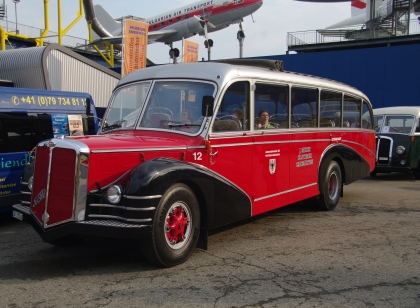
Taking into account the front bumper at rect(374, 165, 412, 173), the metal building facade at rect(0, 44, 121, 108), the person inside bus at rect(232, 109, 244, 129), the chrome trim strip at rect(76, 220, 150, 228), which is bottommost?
the front bumper at rect(374, 165, 412, 173)

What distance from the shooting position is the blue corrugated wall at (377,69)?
78.6ft

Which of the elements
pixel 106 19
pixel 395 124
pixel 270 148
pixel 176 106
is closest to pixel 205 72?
pixel 176 106

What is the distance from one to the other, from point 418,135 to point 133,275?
1162 cm

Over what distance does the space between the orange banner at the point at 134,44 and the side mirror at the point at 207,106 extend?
1419 centimetres

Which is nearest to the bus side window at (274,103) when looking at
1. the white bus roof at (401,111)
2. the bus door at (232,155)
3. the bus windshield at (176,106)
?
the bus door at (232,155)

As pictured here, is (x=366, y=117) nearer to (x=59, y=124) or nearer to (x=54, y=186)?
(x=59, y=124)

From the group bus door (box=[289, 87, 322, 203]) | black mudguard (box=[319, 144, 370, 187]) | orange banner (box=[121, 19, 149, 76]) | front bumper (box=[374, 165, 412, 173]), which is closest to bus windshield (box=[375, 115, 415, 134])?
front bumper (box=[374, 165, 412, 173])

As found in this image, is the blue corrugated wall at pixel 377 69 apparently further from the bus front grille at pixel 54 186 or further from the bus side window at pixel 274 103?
the bus front grille at pixel 54 186

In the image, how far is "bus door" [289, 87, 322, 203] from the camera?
7312 mm

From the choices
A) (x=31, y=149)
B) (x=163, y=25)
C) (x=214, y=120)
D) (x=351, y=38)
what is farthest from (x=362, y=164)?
(x=163, y=25)

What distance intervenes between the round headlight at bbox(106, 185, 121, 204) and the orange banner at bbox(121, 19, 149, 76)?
49.3ft

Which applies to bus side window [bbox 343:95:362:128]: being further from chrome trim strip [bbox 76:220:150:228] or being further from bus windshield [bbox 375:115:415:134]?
chrome trim strip [bbox 76:220:150:228]

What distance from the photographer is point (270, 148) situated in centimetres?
666

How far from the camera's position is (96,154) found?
15.6ft
